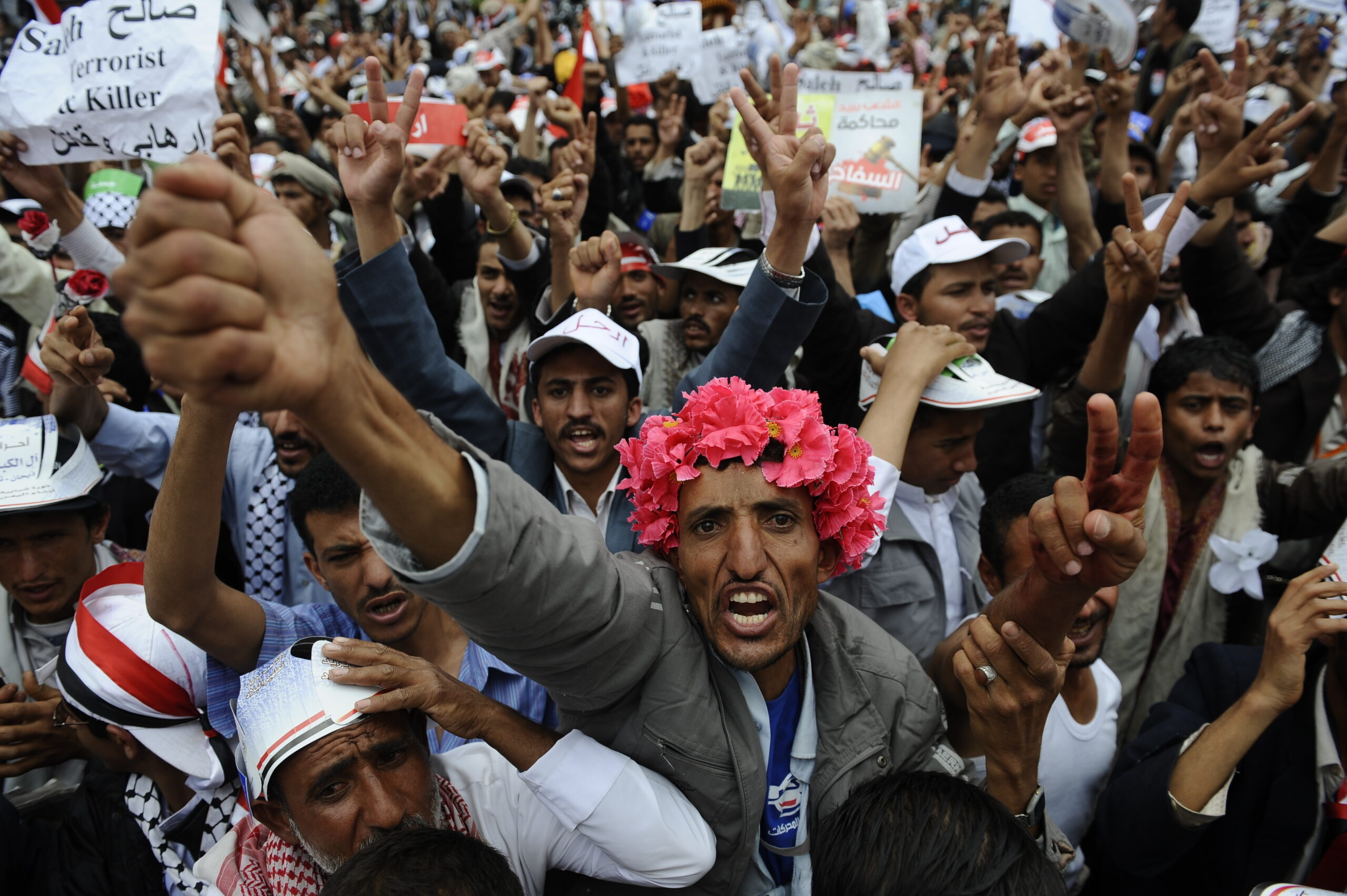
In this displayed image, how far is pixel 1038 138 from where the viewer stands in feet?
20.1

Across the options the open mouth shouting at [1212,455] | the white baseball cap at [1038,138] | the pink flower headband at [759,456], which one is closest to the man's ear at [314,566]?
the pink flower headband at [759,456]

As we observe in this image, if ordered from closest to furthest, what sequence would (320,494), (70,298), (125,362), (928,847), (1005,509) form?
(928,847), (320,494), (1005,509), (70,298), (125,362)

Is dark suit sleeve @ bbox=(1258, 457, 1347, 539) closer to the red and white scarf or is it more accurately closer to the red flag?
the red and white scarf

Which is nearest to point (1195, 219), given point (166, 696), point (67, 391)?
point (166, 696)

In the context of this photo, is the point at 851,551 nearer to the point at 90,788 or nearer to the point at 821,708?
the point at 821,708

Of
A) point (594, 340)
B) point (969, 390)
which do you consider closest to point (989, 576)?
point (969, 390)

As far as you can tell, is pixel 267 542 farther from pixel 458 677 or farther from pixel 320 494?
pixel 458 677

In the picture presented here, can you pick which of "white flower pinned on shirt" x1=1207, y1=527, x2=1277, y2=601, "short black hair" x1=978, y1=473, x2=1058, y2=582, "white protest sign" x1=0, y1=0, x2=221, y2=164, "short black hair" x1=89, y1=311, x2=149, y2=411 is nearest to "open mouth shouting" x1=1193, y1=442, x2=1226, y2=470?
"white flower pinned on shirt" x1=1207, y1=527, x2=1277, y2=601

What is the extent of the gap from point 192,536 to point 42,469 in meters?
1.27

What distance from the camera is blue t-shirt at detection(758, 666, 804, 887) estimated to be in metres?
1.90

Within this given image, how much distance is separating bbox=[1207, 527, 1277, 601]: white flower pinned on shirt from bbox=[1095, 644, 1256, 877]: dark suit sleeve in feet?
1.83

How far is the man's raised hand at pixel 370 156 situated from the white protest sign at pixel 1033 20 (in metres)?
6.34

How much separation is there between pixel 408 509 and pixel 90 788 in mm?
1931

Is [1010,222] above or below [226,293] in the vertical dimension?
below
